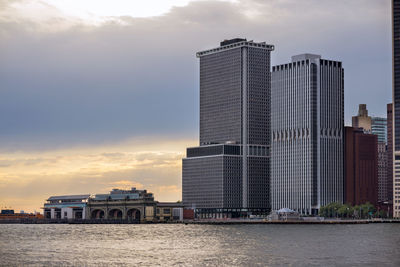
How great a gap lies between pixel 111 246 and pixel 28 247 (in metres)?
18.7

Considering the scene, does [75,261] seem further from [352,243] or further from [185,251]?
[352,243]

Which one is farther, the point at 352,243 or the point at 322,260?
the point at 352,243

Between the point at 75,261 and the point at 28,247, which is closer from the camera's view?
the point at 75,261

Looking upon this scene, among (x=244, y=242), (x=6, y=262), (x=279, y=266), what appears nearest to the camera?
(x=279, y=266)

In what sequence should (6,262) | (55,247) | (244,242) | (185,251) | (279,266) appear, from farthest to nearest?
(244,242) < (55,247) < (185,251) < (6,262) < (279,266)

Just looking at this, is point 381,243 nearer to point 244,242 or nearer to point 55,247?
point 244,242

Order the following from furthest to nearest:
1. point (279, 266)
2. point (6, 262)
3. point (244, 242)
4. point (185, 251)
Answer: point (244, 242) → point (185, 251) → point (6, 262) → point (279, 266)

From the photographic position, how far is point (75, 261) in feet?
473

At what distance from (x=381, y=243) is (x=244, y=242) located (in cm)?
3276

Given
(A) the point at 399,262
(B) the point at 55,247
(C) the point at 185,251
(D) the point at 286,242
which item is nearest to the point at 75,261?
(C) the point at 185,251

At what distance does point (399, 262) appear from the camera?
142250 mm

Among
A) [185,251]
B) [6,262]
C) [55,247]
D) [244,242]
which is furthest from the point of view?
[244,242]

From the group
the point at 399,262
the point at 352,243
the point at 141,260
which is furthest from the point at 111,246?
the point at 399,262

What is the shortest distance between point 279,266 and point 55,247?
68.1 m
